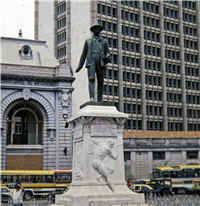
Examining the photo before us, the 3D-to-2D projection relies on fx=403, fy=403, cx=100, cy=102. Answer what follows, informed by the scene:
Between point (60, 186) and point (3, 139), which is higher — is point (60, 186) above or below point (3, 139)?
below

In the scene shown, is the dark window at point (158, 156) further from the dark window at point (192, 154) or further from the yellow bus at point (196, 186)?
the yellow bus at point (196, 186)

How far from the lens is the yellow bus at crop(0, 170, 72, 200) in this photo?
142 ft

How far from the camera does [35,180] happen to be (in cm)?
4416

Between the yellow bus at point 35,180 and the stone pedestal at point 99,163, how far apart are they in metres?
28.3

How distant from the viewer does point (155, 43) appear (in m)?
85.2

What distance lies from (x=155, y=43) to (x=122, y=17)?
9104 mm

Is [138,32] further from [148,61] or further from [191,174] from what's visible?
[191,174]

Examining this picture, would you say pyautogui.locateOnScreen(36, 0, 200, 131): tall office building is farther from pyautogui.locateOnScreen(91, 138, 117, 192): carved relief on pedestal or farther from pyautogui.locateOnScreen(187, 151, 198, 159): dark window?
pyautogui.locateOnScreen(91, 138, 117, 192): carved relief on pedestal

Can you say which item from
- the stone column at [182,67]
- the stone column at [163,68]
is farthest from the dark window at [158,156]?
A: the stone column at [182,67]

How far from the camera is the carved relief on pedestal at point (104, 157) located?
1505 cm

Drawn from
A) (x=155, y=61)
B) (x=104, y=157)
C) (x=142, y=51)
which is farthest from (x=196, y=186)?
(x=155, y=61)

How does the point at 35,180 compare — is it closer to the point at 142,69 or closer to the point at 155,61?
the point at 142,69

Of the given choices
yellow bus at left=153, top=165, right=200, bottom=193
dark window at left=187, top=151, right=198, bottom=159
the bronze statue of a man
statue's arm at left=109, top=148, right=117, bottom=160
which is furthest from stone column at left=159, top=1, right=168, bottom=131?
statue's arm at left=109, top=148, right=117, bottom=160

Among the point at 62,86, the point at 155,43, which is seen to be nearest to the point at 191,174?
the point at 62,86
